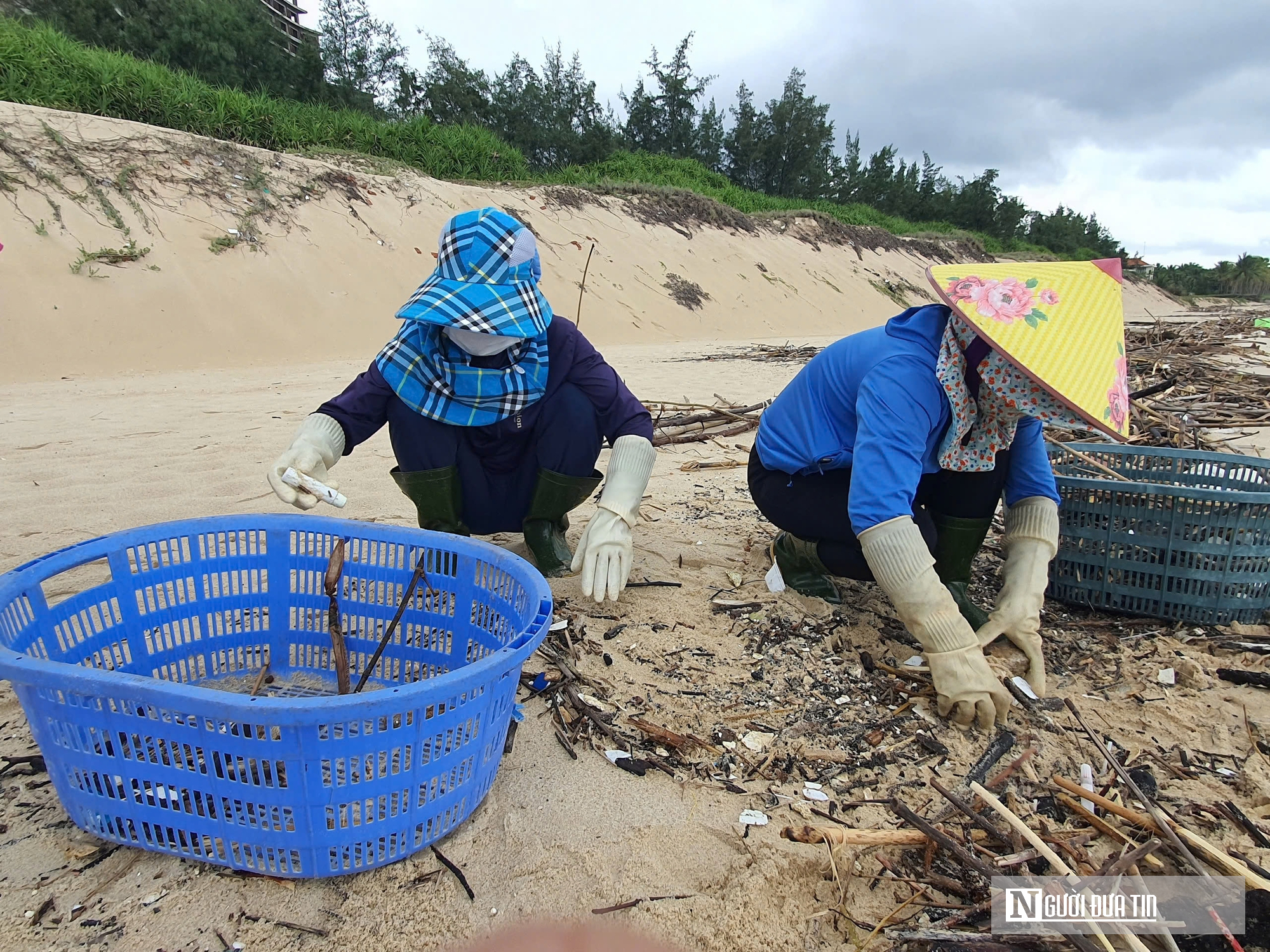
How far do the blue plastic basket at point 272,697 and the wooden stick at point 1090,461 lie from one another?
2.05 meters

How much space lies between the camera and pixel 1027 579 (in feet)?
6.40

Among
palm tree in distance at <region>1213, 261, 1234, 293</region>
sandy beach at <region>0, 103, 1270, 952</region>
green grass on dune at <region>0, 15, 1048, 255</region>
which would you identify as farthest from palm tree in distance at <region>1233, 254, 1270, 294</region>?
sandy beach at <region>0, 103, 1270, 952</region>

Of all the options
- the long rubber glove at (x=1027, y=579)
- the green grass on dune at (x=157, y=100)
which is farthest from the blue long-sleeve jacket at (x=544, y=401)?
the green grass on dune at (x=157, y=100)

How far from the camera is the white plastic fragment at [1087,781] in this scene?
4.84ft

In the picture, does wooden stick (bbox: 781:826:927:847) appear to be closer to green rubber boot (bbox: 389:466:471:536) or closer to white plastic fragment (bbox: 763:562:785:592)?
white plastic fragment (bbox: 763:562:785:592)

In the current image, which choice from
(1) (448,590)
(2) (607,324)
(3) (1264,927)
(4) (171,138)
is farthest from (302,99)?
(3) (1264,927)

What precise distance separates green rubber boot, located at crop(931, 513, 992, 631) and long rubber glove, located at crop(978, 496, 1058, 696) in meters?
0.08

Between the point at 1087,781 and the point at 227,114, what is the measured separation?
12.4 metres

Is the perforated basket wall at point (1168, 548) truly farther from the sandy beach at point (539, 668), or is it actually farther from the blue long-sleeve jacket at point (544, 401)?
the blue long-sleeve jacket at point (544, 401)

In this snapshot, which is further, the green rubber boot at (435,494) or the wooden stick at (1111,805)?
the green rubber boot at (435,494)

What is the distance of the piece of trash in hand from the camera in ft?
5.97

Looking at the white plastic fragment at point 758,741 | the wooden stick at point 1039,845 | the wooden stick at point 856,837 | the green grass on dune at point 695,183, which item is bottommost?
the white plastic fragment at point 758,741

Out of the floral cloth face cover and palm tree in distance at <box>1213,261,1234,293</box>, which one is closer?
the floral cloth face cover

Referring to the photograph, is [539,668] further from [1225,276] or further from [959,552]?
[1225,276]
